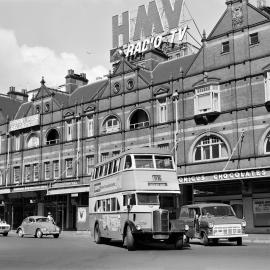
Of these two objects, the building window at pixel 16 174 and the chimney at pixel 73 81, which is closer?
the chimney at pixel 73 81

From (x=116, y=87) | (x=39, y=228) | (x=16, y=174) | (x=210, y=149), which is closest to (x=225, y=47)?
(x=210, y=149)

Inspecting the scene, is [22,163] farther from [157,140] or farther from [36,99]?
[157,140]

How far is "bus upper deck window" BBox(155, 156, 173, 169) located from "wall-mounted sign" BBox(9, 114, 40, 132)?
90.1 feet

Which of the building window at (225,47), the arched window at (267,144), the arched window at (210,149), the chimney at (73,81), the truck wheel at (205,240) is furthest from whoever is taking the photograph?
the chimney at (73,81)

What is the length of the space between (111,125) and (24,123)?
11916 millimetres

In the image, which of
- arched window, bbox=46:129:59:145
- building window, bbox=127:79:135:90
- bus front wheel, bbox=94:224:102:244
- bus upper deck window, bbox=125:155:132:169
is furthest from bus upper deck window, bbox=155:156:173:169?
arched window, bbox=46:129:59:145

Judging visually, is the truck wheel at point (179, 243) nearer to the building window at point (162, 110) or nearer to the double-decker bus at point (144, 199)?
the double-decker bus at point (144, 199)

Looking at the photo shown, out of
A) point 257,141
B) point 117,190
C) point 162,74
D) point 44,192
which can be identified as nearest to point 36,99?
point 44,192

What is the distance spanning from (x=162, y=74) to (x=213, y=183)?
10.3m

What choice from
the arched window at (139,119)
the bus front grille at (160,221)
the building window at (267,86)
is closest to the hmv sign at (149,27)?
the arched window at (139,119)

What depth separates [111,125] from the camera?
4031cm

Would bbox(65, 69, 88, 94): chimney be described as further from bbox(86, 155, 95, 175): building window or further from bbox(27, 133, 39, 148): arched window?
bbox(86, 155, 95, 175): building window

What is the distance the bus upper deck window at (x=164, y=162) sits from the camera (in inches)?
825

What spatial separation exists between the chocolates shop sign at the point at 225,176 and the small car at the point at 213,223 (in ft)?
22.6
